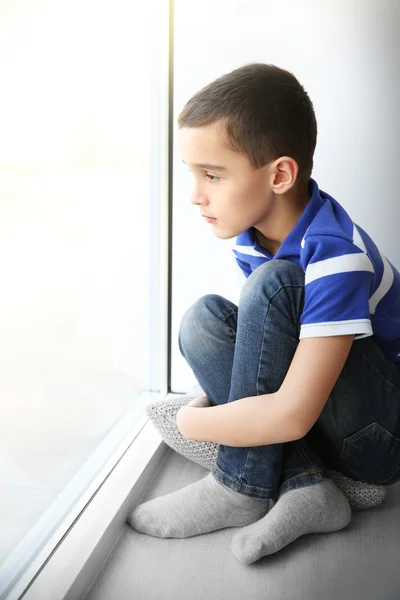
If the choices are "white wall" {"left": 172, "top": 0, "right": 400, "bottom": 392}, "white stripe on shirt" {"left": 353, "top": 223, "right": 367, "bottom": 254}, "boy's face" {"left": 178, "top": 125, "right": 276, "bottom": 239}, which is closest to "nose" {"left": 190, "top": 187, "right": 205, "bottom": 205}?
"boy's face" {"left": 178, "top": 125, "right": 276, "bottom": 239}

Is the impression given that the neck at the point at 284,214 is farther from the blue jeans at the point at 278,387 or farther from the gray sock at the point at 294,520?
the gray sock at the point at 294,520

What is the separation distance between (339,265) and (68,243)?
0.39m

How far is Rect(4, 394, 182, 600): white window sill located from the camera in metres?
0.82

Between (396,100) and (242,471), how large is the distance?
0.76 meters

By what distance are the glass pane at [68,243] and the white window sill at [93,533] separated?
0.03m

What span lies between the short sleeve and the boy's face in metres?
0.13

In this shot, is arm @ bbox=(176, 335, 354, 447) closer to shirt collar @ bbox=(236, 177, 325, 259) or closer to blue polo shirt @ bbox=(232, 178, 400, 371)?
blue polo shirt @ bbox=(232, 178, 400, 371)

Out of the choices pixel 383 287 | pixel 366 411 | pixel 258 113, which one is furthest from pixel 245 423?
pixel 258 113

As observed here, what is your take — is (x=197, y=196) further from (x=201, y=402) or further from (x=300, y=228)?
(x=201, y=402)

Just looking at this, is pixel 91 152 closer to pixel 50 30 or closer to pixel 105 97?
pixel 105 97

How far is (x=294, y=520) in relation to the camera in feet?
3.02

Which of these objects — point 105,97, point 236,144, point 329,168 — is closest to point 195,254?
point 329,168

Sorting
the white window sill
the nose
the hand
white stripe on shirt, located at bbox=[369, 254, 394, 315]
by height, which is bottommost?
the white window sill

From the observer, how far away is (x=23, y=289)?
84cm
